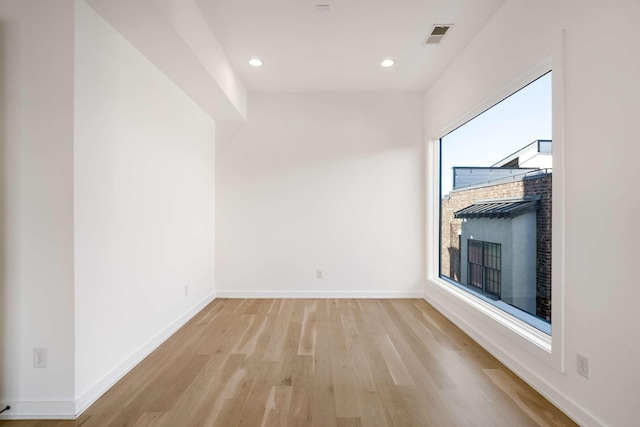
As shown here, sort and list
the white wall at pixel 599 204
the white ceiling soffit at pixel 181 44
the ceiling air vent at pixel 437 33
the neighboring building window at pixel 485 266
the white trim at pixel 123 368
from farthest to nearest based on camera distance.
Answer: the neighboring building window at pixel 485 266, the ceiling air vent at pixel 437 33, the white ceiling soffit at pixel 181 44, the white trim at pixel 123 368, the white wall at pixel 599 204

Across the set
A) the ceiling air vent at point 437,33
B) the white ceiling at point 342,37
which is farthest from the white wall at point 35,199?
the ceiling air vent at point 437,33

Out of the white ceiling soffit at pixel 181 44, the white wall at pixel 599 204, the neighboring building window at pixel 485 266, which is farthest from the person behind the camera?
the neighboring building window at pixel 485 266

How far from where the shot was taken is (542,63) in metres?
2.06

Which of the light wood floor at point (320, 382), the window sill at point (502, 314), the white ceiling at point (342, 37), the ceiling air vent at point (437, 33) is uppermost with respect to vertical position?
the white ceiling at point (342, 37)

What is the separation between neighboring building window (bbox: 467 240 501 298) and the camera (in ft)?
9.40

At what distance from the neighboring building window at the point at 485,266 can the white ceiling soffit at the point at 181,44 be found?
309 cm

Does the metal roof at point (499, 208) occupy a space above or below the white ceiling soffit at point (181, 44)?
below

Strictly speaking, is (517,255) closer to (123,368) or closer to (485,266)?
(485,266)

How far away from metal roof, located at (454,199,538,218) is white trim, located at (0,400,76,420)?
10.7 ft

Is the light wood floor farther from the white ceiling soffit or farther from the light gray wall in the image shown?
the white ceiling soffit

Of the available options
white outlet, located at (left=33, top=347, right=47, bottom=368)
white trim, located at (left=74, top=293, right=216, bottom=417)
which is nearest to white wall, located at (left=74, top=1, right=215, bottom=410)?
white trim, located at (left=74, top=293, right=216, bottom=417)

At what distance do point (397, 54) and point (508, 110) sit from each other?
1272 millimetres

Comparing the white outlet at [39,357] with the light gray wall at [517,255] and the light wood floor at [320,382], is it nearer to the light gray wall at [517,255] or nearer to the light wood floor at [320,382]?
the light wood floor at [320,382]

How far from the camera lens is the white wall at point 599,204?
1.46 m
